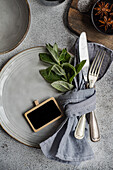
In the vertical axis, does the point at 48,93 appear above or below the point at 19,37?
below

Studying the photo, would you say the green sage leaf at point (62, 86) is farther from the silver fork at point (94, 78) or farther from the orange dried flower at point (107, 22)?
the orange dried flower at point (107, 22)

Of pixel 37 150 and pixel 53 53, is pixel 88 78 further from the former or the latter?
pixel 37 150

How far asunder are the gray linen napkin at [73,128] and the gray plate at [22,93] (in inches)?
1.5

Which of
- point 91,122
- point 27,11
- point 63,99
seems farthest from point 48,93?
point 27,11

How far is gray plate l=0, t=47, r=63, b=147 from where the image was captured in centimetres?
67

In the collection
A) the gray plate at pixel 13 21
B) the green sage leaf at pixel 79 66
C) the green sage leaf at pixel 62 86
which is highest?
the gray plate at pixel 13 21

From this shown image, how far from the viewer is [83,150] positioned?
67cm

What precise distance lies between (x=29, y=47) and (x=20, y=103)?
0.22 meters

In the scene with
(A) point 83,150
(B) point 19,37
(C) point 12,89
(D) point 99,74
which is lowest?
(A) point 83,150

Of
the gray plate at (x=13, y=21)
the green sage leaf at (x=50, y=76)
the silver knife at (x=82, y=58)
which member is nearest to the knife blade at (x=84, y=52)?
the silver knife at (x=82, y=58)

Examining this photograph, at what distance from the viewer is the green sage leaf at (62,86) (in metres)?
0.65

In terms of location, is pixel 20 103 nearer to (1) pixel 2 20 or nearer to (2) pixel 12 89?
(2) pixel 12 89

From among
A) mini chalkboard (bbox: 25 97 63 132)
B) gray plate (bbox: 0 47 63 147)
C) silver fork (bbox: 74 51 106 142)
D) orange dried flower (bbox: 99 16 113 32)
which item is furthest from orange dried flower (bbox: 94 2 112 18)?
mini chalkboard (bbox: 25 97 63 132)

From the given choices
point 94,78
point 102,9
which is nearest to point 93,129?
point 94,78
